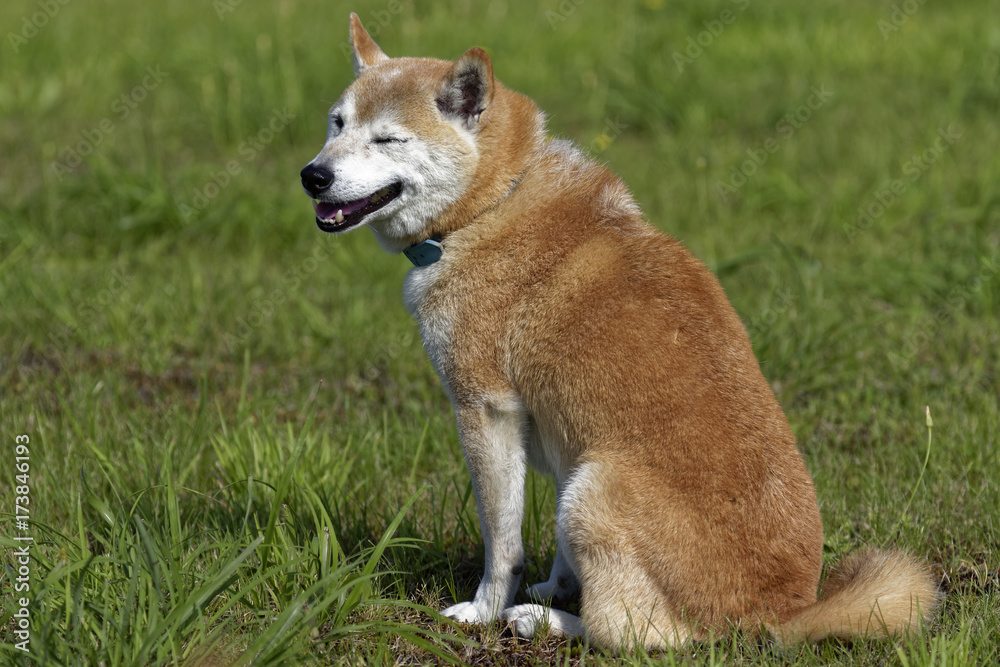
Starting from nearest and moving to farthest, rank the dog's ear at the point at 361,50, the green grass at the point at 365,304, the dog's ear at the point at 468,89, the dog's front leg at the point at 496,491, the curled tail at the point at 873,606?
the curled tail at the point at 873,606 → the green grass at the point at 365,304 → the dog's front leg at the point at 496,491 → the dog's ear at the point at 468,89 → the dog's ear at the point at 361,50

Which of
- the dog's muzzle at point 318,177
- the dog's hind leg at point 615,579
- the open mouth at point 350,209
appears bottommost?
the dog's hind leg at point 615,579

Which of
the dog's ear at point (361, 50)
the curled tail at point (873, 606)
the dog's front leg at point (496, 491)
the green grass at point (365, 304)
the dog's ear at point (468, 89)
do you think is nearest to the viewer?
the curled tail at point (873, 606)

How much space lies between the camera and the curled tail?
8.63 feet

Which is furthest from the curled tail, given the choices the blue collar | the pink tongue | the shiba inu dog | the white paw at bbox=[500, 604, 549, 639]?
the pink tongue

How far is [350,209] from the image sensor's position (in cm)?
319

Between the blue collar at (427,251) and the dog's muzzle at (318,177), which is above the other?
the dog's muzzle at (318,177)

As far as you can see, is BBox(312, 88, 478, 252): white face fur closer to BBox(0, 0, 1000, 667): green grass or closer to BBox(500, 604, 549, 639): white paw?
BBox(0, 0, 1000, 667): green grass

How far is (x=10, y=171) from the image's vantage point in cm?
679

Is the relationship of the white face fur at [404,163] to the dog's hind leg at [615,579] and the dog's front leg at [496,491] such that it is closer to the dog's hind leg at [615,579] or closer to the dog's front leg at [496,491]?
the dog's front leg at [496,491]

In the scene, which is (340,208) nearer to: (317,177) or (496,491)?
(317,177)

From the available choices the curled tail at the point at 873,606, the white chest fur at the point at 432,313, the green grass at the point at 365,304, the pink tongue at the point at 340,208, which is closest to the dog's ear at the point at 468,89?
the pink tongue at the point at 340,208

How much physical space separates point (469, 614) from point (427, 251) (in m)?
1.19

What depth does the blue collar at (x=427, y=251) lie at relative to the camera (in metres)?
3.22

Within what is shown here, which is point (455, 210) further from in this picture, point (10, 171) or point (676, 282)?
point (10, 171)
